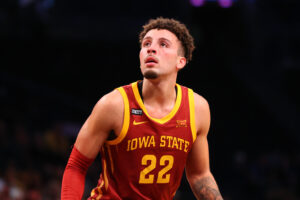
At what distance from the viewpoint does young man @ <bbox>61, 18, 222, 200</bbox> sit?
3242 millimetres

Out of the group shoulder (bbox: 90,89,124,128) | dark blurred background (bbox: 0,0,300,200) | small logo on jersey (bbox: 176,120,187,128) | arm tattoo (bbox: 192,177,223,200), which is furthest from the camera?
dark blurred background (bbox: 0,0,300,200)

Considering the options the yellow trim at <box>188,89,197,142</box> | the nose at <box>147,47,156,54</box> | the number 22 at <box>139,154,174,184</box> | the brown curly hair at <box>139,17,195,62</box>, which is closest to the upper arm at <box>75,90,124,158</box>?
the number 22 at <box>139,154,174,184</box>

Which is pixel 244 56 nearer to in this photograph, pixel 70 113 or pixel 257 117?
pixel 257 117

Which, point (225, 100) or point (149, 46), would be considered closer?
point (149, 46)

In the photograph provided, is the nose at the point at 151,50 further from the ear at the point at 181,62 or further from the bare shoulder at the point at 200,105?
the bare shoulder at the point at 200,105

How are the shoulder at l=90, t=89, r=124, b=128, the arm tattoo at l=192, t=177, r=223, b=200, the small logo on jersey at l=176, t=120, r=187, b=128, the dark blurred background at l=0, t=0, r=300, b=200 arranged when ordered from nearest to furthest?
the shoulder at l=90, t=89, r=124, b=128 → the small logo on jersey at l=176, t=120, r=187, b=128 → the arm tattoo at l=192, t=177, r=223, b=200 → the dark blurred background at l=0, t=0, r=300, b=200

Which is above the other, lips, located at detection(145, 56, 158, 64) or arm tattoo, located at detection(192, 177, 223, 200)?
lips, located at detection(145, 56, 158, 64)

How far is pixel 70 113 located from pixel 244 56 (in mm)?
5193

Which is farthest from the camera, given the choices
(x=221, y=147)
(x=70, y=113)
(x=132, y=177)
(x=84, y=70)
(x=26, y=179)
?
(x=84, y=70)

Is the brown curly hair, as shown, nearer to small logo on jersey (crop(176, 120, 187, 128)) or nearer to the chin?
the chin

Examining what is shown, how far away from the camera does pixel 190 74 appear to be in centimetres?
1189

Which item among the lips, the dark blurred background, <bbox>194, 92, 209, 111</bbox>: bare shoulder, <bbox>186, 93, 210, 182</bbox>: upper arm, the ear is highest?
the dark blurred background

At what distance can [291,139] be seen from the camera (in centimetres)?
1222

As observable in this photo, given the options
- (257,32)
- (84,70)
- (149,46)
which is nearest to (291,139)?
(257,32)
